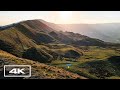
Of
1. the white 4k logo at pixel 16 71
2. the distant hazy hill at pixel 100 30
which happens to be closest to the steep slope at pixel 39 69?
the white 4k logo at pixel 16 71

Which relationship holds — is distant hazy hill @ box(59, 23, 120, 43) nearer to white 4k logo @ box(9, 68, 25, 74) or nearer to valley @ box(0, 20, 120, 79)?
valley @ box(0, 20, 120, 79)

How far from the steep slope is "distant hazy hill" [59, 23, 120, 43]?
123 centimetres

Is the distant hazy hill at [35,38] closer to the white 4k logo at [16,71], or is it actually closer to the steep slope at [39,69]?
the steep slope at [39,69]

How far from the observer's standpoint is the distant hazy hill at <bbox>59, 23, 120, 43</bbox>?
928 cm

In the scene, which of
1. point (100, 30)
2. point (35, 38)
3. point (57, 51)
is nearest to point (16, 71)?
point (35, 38)

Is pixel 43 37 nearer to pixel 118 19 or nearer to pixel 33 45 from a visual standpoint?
pixel 33 45

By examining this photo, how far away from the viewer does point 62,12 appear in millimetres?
9141

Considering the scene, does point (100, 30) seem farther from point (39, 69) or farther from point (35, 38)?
point (39, 69)

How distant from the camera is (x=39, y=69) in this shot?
907cm

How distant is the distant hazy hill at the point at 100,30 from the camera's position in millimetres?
9280

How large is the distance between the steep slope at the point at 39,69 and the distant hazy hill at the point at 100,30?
123cm

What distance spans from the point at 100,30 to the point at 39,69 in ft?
6.88
